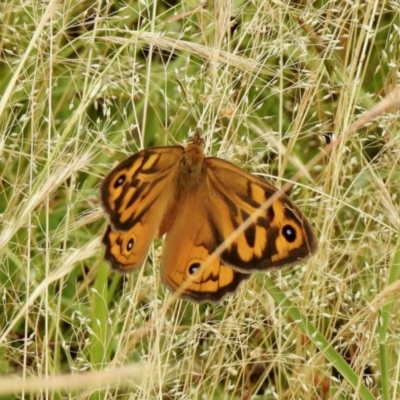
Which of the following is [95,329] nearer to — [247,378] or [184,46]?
[247,378]

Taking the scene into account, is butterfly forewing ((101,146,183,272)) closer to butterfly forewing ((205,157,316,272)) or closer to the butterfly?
the butterfly

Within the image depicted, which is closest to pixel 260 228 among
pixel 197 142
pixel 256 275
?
pixel 256 275

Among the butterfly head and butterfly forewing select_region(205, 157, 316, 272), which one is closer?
butterfly forewing select_region(205, 157, 316, 272)

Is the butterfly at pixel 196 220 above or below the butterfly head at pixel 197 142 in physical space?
below

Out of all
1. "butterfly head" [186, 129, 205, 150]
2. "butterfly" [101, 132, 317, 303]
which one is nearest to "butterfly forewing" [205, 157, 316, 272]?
"butterfly" [101, 132, 317, 303]

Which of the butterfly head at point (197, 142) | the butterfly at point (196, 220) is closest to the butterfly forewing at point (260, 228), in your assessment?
the butterfly at point (196, 220)

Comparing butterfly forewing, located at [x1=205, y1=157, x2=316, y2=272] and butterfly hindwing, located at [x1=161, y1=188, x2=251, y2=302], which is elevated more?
butterfly forewing, located at [x1=205, y1=157, x2=316, y2=272]

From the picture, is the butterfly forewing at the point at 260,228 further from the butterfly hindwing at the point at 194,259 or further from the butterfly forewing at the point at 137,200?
the butterfly forewing at the point at 137,200

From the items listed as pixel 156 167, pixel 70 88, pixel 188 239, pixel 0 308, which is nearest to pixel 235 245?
pixel 188 239
